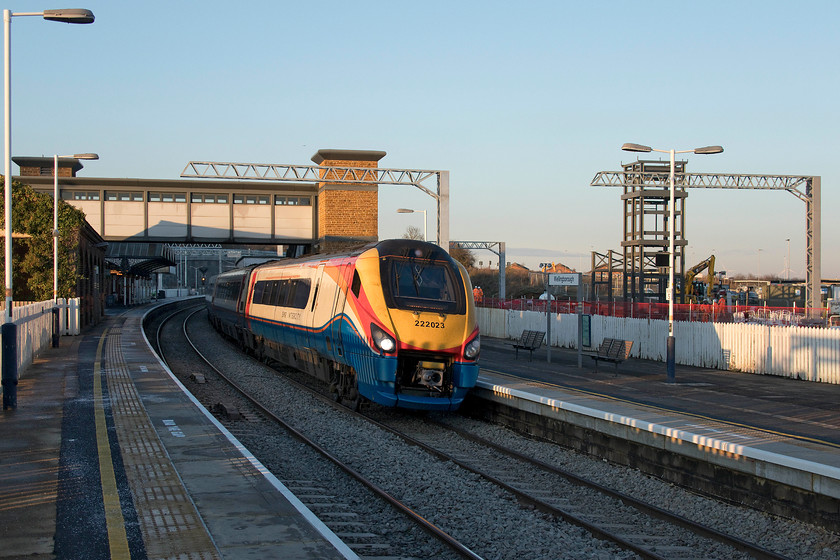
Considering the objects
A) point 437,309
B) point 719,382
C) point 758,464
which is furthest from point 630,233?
point 758,464

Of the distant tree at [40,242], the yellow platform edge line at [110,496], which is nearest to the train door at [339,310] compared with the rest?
the yellow platform edge line at [110,496]

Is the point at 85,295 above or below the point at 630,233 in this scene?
below

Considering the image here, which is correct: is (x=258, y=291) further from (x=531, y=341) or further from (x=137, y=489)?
(x=137, y=489)

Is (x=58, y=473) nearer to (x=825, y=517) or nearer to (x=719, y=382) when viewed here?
(x=825, y=517)

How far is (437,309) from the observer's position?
45.9 ft

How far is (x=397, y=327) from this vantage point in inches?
533

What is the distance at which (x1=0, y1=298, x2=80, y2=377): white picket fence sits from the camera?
1772 cm

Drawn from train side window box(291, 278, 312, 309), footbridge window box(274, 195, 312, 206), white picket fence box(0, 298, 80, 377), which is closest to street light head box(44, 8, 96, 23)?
white picket fence box(0, 298, 80, 377)

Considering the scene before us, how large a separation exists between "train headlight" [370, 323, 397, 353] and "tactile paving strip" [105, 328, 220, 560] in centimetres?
406

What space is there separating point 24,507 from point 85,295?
34.9m

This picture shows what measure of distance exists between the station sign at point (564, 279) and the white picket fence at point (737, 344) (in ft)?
13.3

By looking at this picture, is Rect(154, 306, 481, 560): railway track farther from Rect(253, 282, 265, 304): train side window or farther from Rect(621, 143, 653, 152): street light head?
Rect(621, 143, 653, 152): street light head

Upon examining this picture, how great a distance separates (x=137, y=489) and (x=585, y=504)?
5.41 m

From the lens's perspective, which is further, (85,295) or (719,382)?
(85,295)
